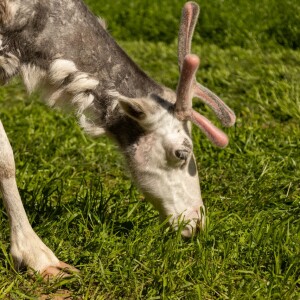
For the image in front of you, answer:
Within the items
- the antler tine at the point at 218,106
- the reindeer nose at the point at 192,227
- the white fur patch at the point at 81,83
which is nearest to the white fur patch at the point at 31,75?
the white fur patch at the point at 81,83

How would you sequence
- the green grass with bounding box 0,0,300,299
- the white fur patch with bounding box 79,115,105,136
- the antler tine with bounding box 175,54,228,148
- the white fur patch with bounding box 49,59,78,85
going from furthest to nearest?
the white fur patch with bounding box 79,115,105,136 → the white fur patch with bounding box 49,59,78,85 → the antler tine with bounding box 175,54,228,148 → the green grass with bounding box 0,0,300,299

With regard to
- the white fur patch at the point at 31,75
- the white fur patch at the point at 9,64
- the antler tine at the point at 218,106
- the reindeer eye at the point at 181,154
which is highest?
the white fur patch at the point at 9,64

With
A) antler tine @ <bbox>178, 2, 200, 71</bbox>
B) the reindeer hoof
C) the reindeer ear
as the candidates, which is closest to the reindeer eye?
the reindeer ear

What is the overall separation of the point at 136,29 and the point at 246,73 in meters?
2.74

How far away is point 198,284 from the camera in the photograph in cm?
427

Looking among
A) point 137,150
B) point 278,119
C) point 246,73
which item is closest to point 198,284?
point 137,150

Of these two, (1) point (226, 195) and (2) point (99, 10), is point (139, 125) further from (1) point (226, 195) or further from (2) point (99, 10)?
(2) point (99, 10)

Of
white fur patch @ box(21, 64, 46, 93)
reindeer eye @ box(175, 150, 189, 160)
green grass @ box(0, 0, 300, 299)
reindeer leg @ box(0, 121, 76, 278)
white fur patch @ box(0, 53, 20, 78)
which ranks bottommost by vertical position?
green grass @ box(0, 0, 300, 299)

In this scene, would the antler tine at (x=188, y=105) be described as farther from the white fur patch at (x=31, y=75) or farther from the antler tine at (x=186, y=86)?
the white fur patch at (x=31, y=75)

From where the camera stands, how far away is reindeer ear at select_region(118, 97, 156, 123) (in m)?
4.50

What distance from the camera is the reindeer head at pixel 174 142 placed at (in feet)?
15.1

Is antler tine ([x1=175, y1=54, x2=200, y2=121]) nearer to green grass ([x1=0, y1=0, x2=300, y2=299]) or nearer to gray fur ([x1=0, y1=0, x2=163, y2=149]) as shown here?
gray fur ([x1=0, y1=0, x2=163, y2=149])

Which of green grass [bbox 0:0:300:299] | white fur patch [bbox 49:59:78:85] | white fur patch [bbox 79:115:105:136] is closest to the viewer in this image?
green grass [bbox 0:0:300:299]

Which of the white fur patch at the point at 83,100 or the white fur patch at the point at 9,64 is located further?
the white fur patch at the point at 83,100
